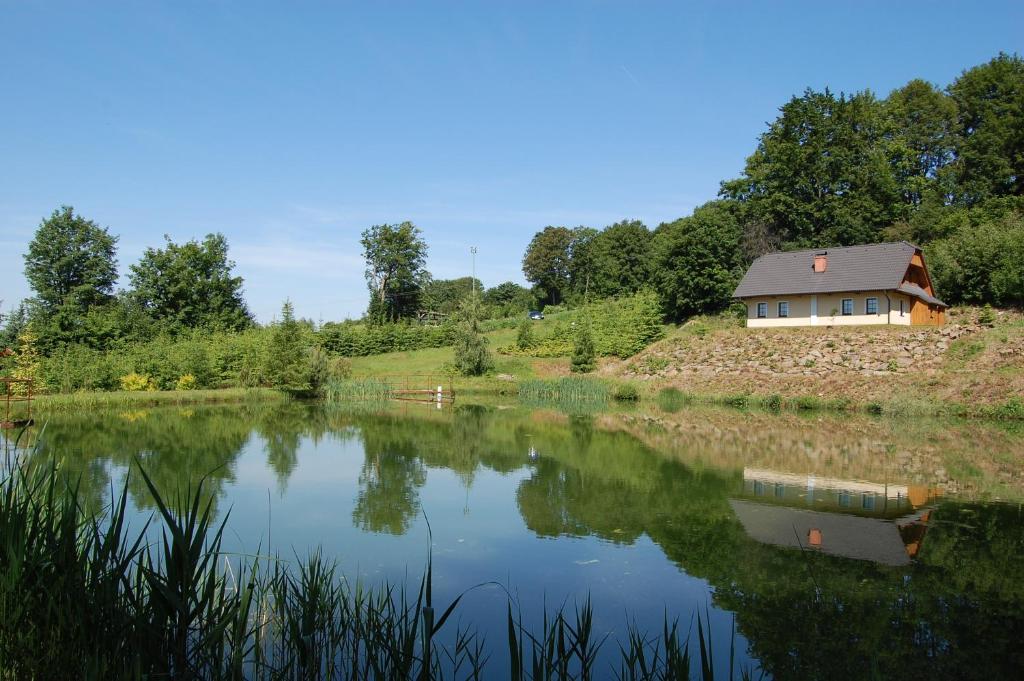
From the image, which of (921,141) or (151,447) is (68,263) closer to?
(151,447)

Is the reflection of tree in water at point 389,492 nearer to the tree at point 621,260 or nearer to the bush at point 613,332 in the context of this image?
the bush at point 613,332

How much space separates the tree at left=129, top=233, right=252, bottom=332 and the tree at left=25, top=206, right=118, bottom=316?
2271 mm

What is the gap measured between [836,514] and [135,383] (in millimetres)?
28872

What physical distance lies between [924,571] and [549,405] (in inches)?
899

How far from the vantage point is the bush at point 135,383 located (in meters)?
30.3

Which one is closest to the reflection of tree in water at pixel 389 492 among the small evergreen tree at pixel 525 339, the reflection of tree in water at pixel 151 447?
the reflection of tree in water at pixel 151 447

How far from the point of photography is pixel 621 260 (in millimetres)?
63375

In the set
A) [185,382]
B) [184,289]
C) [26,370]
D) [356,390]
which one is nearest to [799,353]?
[356,390]

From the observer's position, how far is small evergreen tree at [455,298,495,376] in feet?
123

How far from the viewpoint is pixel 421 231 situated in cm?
6575

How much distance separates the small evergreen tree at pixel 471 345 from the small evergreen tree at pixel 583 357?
4876 millimetres

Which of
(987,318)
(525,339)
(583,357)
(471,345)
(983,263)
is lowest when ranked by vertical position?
(583,357)

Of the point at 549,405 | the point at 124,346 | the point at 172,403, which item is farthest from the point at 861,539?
the point at 124,346

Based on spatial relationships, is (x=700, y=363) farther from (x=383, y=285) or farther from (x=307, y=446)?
(x=383, y=285)
